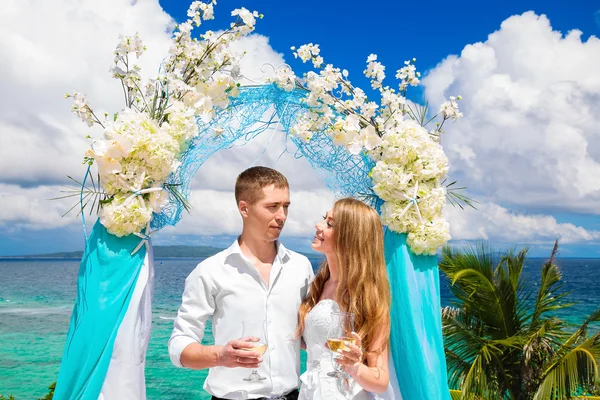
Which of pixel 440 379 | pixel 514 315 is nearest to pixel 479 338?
pixel 514 315

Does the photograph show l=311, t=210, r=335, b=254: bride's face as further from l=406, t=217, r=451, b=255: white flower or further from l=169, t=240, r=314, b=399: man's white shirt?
l=406, t=217, r=451, b=255: white flower

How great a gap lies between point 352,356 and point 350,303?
0.58m

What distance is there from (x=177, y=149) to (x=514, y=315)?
5842 millimetres

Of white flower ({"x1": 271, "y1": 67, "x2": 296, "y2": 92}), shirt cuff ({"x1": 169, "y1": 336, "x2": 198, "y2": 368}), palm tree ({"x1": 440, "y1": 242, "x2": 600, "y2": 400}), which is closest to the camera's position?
shirt cuff ({"x1": 169, "y1": 336, "x2": 198, "y2": 368})

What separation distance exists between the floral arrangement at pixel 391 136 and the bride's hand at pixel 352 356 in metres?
1.35

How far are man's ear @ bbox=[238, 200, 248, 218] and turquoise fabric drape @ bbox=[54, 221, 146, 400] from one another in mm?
829

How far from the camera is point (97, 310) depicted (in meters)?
4.10

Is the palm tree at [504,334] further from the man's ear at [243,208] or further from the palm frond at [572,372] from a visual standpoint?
the man's ear at [243,208]

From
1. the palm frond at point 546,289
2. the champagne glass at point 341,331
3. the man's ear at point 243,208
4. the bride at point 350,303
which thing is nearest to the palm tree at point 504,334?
the palm frond at point 546,289

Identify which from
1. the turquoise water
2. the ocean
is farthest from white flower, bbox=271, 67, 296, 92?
the turquoise water

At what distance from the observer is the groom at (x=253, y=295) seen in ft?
12.4

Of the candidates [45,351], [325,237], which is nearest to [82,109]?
[325,237]

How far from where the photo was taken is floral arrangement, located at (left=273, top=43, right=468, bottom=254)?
4.30m

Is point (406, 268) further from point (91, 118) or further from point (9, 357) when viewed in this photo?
point (9, 357)
